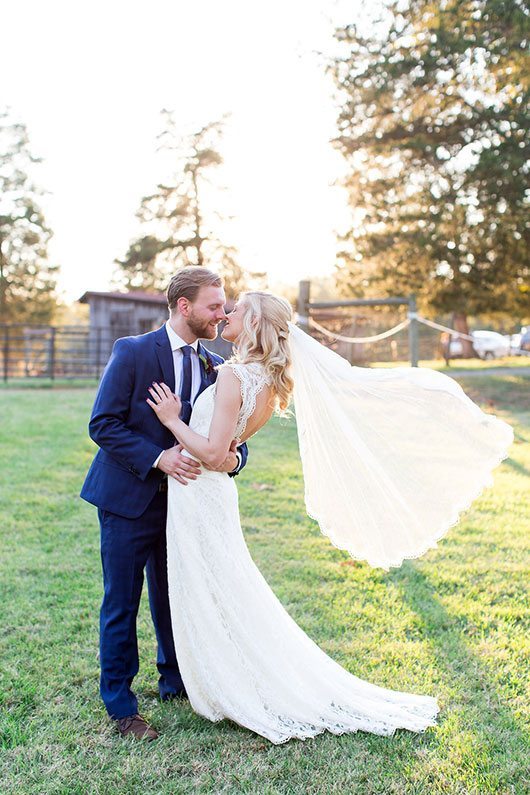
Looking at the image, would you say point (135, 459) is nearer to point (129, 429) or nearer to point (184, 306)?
point (129, 429)

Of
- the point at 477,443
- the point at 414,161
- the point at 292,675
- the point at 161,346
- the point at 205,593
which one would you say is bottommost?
the point at 292,675

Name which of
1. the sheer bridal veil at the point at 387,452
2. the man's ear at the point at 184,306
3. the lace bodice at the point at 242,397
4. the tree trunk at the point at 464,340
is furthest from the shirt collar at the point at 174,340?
the tree trunk at the point at 464,340

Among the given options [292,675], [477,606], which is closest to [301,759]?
[292,675]

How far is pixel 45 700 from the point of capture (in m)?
3.92

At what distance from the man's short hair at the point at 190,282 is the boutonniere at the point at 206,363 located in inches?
13.8

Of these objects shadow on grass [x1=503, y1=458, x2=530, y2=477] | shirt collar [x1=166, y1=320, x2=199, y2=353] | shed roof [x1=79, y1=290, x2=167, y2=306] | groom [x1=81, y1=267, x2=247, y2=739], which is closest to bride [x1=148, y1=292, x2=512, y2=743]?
groom [x1=81, y1=267, x2=247, y2=739]

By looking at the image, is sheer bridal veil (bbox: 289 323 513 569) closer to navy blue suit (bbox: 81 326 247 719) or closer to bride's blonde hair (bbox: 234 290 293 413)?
bride's blonde hair (bbox: 234 290 293 413)

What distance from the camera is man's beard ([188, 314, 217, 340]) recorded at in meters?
3.57

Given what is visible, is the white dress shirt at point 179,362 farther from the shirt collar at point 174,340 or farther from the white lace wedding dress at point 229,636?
the white lace wedding dress at point 229,636

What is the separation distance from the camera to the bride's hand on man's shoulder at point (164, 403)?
3.48 m

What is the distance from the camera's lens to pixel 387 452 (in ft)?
13.1

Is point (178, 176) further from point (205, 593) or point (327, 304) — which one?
point (205, 593)

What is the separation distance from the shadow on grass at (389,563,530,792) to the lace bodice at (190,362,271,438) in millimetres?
1742

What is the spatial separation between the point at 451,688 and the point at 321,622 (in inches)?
44.8
